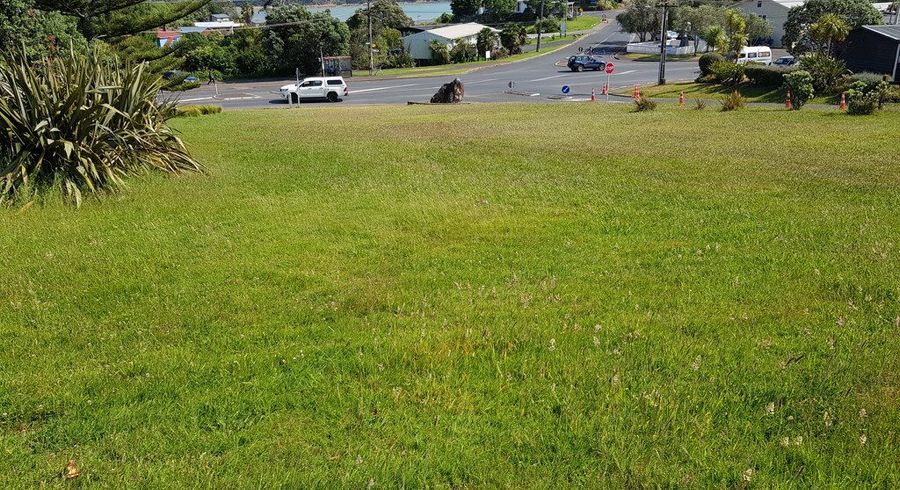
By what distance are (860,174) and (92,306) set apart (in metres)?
10.1

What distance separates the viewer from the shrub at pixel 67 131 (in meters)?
9.50

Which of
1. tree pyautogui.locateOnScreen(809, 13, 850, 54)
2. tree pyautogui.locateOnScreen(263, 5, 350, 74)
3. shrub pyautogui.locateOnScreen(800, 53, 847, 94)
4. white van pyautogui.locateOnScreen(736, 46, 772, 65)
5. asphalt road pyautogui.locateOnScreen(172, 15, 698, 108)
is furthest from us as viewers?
tree pyautogui.locateOnScreen(263, 5, 350, 74)

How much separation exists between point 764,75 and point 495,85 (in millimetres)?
17213

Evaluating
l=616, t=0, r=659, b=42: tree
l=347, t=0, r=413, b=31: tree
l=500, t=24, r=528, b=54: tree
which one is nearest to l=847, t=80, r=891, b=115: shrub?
l=500, t=24, r=528, b=54: tree

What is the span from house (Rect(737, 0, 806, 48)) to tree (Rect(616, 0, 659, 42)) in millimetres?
10923

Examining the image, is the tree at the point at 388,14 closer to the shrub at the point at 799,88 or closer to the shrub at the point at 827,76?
the shrub at the point at 827,76

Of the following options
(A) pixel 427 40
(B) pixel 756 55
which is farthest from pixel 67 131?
(A) pixel 427 40

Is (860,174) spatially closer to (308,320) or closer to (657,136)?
(657,136)

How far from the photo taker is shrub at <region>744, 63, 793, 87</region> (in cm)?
3247

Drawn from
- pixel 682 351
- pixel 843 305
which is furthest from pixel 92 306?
pixel 843 305

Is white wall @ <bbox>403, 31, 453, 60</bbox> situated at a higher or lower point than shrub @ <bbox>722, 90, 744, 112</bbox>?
higher

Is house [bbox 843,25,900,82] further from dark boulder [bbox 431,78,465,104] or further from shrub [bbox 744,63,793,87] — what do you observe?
dark boulder [bbox 431,78,465,104]

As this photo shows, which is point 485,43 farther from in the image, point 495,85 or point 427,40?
point 495,85

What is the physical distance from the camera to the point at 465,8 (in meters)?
113
